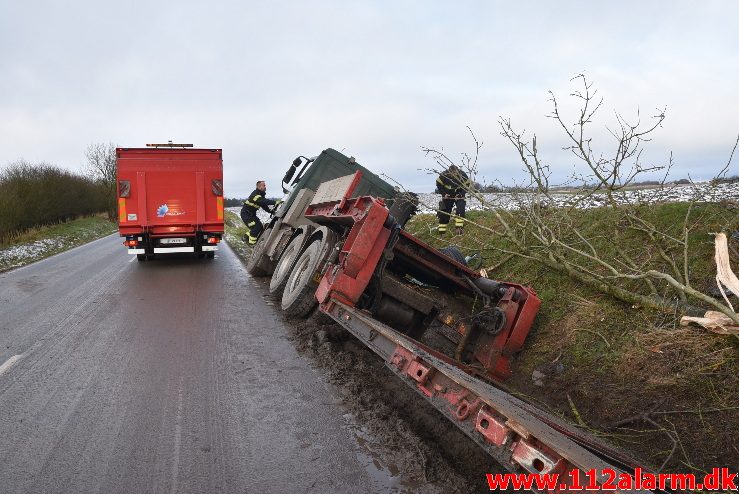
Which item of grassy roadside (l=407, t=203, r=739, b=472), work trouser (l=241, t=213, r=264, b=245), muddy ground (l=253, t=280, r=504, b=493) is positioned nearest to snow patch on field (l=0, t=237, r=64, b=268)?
work trouser (l=241, t=213, r=264, b=245)

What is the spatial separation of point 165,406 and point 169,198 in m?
10.1

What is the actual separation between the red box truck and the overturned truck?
6227 mm

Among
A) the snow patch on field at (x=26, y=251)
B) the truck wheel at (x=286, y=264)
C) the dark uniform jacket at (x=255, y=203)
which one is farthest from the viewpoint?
the snow patch on field at (x=26, y=251)

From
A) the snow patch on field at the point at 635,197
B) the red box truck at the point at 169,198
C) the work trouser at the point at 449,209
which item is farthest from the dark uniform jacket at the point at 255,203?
the snow patch on field at the point at 635,197

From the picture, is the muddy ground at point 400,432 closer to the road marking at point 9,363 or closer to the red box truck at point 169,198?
the road marking at point 9,363

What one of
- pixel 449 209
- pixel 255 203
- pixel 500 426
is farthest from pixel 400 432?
pixel 255 203

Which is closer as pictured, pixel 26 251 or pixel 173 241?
pixel 173 241

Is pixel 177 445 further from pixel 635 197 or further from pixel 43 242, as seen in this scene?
pixel 43 242

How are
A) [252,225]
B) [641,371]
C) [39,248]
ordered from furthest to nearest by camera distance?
[39,248] < [252,225] < [641,371]

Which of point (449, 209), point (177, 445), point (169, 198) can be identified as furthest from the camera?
point (169, 198)

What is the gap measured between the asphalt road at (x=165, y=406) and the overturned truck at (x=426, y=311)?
0.67 metres

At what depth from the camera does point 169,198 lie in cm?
1352

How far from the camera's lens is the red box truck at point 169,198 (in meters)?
13.2

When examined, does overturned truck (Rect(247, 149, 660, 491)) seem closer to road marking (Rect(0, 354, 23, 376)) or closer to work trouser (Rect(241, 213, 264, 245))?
road marking (Rect(0, 354, 23, 376))
